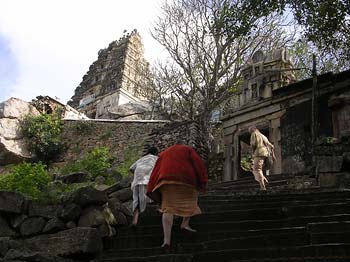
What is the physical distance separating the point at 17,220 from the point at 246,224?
3826 mm

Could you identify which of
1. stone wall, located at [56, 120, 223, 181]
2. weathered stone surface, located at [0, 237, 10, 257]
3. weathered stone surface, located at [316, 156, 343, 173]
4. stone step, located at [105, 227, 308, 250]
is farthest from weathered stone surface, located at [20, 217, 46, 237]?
stone wall, located at [56, 120, 223, 181]

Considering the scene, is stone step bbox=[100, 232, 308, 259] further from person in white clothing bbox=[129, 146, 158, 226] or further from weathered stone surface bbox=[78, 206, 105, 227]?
person in white clothing bbox=[129, 146, 158, 226]

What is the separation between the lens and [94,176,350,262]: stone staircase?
198 inches

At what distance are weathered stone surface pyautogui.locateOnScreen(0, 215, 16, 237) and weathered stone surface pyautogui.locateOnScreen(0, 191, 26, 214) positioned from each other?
0.20 m

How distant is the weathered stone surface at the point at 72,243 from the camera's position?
6766 mm

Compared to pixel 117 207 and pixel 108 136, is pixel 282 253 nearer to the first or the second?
pixel 117 207

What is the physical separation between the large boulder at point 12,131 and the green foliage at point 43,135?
1.21 ft

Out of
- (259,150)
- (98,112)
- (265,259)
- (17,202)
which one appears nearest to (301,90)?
(259,150)

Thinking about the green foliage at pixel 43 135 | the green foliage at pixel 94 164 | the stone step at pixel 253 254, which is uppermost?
the green foliage at pixel 43 135

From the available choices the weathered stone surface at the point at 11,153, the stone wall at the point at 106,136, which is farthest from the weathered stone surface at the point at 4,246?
the weathered stone surface at the point at 11,153

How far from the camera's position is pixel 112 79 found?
42156 millimetres

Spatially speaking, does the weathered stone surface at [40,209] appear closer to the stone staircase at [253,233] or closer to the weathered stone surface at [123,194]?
the stone staircase at [253,233]

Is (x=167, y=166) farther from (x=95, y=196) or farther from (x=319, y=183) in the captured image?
(x=319, y=183)

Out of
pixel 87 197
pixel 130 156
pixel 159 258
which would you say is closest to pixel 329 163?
pixel 87 197
